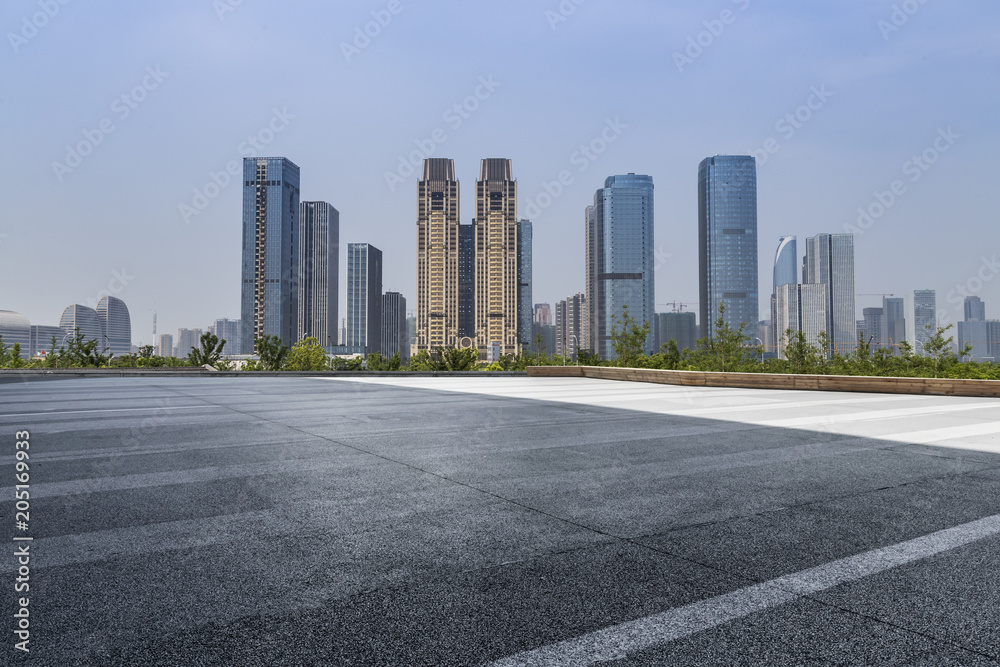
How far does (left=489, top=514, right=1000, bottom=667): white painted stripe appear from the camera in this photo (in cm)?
201

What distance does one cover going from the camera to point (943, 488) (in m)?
4.57

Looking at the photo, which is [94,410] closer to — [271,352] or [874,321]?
[271,352]

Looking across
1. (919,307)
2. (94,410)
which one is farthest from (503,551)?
(919,307)

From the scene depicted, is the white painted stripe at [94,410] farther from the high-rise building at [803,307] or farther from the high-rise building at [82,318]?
the high-rise building at [803,307]

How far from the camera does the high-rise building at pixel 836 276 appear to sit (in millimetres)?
138250

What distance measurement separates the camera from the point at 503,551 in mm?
3066

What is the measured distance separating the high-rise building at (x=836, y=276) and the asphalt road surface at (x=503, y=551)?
137681 mm

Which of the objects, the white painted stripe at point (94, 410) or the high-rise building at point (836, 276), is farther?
the high-rise building at point (836, 276)

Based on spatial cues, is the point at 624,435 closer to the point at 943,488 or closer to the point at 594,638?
the point at 943,488

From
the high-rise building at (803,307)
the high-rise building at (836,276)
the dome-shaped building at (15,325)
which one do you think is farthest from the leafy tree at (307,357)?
the high-rise building at (803,307)

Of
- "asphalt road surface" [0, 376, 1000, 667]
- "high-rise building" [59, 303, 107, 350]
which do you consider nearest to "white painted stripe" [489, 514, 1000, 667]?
"asphalt road surface" [0, 376, 1000, 667]

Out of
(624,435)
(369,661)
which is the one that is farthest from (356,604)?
(624,435)

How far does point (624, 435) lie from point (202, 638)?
5.83 metres

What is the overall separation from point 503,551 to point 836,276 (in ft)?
557
